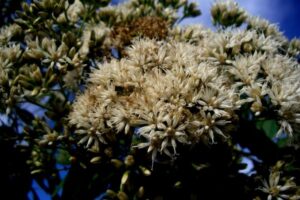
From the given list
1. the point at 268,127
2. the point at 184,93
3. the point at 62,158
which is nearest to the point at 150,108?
the point at 184,93

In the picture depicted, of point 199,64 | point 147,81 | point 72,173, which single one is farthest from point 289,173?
point 72,173

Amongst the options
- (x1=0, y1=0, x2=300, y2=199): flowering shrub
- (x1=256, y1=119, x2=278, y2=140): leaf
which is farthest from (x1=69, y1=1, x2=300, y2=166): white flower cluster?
(x1=256, y1=119, x2=278, y2=140): leaf

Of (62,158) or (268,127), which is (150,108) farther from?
(268,127)

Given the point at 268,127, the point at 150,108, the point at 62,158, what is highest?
the point at 268,127

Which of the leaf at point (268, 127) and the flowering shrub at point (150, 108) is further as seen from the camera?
the leaf at point (268, 127)

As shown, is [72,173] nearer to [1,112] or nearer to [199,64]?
[1,112]

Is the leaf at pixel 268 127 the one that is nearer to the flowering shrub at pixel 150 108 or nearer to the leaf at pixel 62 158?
the flowering shrub at pixel 150 108

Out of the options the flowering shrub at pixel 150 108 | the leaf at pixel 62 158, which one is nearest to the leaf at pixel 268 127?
the flowering shrub at pixel 150 108

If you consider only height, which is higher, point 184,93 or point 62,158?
point 184,93
